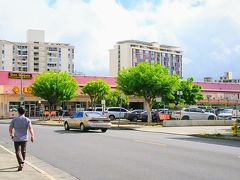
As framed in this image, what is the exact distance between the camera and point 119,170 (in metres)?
11.8

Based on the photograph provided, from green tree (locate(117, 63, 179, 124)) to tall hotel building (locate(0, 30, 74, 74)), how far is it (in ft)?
349

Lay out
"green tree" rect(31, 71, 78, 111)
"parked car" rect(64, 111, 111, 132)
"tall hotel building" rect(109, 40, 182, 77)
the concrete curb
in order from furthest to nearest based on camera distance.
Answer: "tall hotel building" rect(109, 40, 182, 77) → "green tree" rect(31, 71, 78, 111) → "parked car" rect(64, 111, 111, 132) → the concrete curb

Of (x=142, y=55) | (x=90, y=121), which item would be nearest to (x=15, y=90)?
(x=90, y=121)

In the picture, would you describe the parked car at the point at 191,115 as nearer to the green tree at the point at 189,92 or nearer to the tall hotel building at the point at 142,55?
the green tree at the point at 189,92

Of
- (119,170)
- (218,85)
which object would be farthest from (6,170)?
(218,85)

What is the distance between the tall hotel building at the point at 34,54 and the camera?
144875mm

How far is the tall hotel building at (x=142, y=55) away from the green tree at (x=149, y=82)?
113604mm

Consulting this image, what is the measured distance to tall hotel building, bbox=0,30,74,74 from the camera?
475ft

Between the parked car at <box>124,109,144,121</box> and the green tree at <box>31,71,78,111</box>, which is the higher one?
the green tree at <box>31,71,78,111</box>

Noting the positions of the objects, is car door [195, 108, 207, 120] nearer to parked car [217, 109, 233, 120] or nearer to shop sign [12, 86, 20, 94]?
parked car [217, 109, 233, 120]

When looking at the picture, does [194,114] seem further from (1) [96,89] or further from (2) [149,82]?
(1) [96,89]

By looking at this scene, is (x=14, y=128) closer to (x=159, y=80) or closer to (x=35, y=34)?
(x=159, y=80)

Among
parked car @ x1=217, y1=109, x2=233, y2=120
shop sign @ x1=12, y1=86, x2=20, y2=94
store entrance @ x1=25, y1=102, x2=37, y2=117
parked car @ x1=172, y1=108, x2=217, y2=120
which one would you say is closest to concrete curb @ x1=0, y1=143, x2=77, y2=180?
parked car @ x1=172, y1=108, x2=217, y2=120

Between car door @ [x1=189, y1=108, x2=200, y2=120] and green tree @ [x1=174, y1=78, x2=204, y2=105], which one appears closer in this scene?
car door @ [x1=189, y1=108, x2=200, y2=120]
